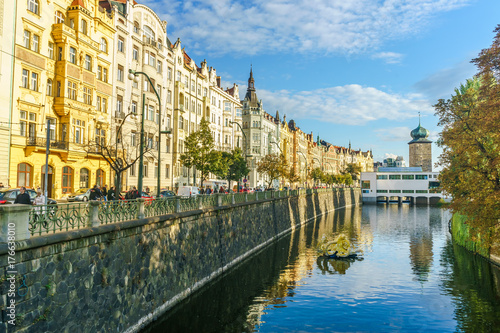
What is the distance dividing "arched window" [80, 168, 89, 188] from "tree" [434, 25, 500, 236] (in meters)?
31.0

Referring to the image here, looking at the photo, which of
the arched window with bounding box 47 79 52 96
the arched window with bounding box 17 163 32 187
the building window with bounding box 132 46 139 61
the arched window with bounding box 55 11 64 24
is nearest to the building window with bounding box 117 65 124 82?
the building window with bounding box 132 46 139 61

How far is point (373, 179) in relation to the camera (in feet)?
414

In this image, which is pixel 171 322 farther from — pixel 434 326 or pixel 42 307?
pixel 434 326

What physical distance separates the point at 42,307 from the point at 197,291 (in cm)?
1130

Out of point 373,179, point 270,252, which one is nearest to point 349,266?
point 270,252

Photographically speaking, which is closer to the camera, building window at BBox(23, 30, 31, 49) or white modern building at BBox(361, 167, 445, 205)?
building window at BBox(23, 30, 31, 49)

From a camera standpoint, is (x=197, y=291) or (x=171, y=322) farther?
(x=197, y=291)

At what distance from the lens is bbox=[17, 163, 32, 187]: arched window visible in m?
31.5

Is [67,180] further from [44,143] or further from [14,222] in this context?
[14,222]

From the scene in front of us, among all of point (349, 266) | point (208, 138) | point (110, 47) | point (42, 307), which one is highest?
point (110, 47)

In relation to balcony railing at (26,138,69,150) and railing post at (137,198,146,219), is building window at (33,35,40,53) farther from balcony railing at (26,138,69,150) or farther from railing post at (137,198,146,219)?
railing post at (137,198,146,219)

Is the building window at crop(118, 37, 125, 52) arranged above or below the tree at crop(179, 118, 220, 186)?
above

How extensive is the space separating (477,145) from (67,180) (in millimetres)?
32649

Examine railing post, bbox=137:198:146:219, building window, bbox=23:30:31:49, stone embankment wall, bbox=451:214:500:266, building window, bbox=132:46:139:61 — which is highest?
building window, bbox=132:46:139:61
